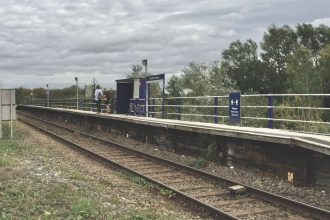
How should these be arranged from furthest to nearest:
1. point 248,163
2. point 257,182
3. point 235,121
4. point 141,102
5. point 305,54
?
1. point 305,54
2. point 141,102
3. point 235,121
4. point 248,163
5. point 257,182

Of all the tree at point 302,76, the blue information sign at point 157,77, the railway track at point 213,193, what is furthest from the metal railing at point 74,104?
the tree at point 302,76

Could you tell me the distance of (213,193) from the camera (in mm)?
11008

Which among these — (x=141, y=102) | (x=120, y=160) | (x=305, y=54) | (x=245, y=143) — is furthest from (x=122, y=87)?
(x=305, y=54)

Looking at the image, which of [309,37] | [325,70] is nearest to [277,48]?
[309,37]

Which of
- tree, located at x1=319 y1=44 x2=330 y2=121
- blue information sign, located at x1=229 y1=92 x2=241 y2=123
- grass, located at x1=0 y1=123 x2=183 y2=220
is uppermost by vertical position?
tree, located at x1=319 y1=44 x2=330 y2=121

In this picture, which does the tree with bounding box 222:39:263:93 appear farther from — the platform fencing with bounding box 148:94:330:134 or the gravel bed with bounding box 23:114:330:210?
the gravel bed with bounding box 23:114:330:210

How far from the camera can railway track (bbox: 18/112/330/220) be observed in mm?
9180

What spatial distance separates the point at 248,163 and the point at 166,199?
3338 millimetres

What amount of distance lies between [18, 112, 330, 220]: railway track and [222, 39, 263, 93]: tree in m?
64.8

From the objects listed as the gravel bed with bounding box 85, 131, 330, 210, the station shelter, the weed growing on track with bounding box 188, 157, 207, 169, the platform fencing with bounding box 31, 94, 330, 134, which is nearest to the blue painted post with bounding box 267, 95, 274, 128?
the platform fencing with bounding box 31, 94, 330, 134

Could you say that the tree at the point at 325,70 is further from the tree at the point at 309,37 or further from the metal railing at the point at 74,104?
the metal railing at the point at 74,104

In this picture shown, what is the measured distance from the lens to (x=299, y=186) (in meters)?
11.2

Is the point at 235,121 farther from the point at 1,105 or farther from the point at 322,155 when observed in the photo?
the point at 1,105

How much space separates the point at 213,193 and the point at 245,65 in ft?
252
